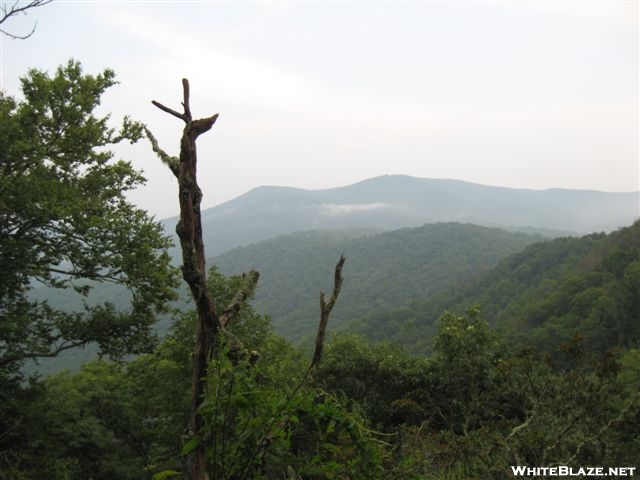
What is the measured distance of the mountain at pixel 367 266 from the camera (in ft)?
337

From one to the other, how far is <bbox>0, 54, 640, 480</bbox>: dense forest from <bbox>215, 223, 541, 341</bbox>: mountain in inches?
2652

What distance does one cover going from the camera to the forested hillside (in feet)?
122

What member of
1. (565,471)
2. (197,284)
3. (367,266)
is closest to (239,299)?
(197,284)

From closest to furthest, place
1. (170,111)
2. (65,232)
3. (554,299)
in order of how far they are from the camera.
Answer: (170,111) < (65,232) < (554,299)

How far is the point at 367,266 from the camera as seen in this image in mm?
133000

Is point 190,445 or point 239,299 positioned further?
point 239,299

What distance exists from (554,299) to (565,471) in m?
47.6

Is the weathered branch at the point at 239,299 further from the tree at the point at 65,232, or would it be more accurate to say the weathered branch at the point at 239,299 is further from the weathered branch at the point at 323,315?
the tree at the point at 65,232

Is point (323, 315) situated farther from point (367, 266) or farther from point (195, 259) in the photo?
point (367, 266)

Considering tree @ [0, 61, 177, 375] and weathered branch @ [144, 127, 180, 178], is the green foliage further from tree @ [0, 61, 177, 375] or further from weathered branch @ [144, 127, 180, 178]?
tree @ [0, 61, 177, 375]

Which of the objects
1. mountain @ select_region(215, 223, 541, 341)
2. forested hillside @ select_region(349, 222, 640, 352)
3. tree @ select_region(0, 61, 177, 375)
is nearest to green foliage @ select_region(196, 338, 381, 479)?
tree @ select_region(0, 61, 177, 375)

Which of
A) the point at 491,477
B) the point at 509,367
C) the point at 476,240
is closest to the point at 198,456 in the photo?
the point at 491,477

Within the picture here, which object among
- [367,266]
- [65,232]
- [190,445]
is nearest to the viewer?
[190,445]

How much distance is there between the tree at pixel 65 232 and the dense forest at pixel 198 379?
40 millimetres
